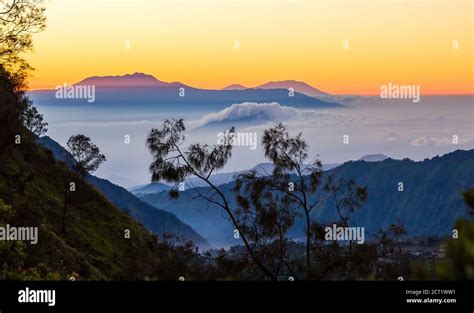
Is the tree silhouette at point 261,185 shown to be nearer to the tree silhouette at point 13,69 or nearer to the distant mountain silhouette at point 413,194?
the tree silhouette at point 13,69

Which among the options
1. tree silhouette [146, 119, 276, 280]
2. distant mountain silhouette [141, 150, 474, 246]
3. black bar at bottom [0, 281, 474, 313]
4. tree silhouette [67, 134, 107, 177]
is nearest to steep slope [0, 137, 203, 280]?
tree silhouette [67, 134, 107, 177]

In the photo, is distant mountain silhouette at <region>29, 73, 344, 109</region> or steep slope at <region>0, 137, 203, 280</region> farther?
distant mountain silhouette at <region>29, 73, 344, 109</region>

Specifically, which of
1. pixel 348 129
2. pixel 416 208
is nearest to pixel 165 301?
pixel 348 129

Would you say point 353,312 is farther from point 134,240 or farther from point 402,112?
point 402,112

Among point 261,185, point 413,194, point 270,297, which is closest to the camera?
point 270,297

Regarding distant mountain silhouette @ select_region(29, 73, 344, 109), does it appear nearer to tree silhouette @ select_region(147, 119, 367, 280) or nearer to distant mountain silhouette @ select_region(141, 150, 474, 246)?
distant mountain silhouette @ select_region(141, 150, 474, 246)

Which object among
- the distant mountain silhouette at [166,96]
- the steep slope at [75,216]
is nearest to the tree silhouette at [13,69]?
the steep slope at [75,216]

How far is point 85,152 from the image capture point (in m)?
64.9

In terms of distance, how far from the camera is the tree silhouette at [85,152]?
62.8 m

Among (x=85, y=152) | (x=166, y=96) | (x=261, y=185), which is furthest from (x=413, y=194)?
(x=261, y=185)

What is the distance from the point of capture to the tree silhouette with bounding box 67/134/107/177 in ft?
206

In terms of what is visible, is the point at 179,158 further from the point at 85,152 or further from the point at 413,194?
the point at 413,194

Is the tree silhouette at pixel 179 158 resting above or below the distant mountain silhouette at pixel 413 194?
above

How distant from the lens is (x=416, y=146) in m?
99.9
